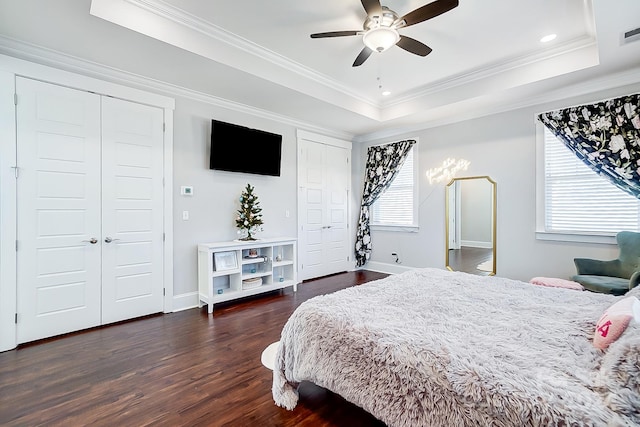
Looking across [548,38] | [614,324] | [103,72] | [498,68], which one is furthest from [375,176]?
[614,324]

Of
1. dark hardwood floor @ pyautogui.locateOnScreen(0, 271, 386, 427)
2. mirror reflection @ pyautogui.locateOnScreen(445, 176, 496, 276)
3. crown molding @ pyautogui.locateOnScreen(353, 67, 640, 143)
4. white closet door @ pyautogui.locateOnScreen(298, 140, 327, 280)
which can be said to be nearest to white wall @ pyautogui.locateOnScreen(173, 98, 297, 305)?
white closet door @ pyautogui.locateOnScreen(298, 140, 327, 280)

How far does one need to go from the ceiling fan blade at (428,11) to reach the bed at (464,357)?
210 cm

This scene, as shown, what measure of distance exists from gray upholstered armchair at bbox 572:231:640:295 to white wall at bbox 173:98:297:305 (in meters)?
4.04

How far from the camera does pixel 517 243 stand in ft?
13.6

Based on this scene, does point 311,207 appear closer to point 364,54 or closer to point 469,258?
point 469,258

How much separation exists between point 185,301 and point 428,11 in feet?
13.2

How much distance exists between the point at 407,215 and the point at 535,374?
4368 millimetres

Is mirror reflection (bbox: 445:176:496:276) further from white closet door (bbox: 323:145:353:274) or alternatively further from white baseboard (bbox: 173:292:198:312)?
white baseboard (bbox: 173:292:198:312)

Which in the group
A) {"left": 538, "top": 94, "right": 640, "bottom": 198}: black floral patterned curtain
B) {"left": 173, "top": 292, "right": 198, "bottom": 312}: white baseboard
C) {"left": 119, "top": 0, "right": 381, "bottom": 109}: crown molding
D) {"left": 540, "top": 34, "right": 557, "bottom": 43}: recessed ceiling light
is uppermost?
{"left": 540, "top": 34, "right": 557, "bottom": 43}: recessed ceiling light

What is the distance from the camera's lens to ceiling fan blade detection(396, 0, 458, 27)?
84.2 inches

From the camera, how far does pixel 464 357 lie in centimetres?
128

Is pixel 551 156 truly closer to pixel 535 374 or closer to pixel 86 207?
pixel 535 374

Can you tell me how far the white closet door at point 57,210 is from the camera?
9.27 feet

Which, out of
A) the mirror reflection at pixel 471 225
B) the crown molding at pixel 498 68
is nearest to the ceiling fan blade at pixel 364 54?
the crown molding at pixel 498 68
